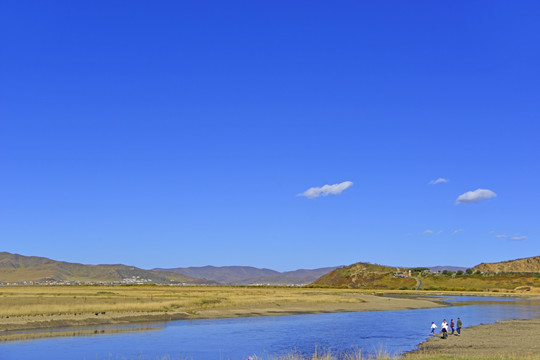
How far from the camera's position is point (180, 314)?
57.1 metres

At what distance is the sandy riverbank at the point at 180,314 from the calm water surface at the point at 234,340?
3.64 meters

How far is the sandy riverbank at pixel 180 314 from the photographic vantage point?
4547 centimetres

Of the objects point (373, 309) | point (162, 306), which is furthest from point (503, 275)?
point (162, 306)

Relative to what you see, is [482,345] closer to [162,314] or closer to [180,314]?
[180,314]

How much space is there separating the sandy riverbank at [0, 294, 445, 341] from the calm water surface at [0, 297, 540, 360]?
143 inches

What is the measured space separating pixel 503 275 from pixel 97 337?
15812 centimetres

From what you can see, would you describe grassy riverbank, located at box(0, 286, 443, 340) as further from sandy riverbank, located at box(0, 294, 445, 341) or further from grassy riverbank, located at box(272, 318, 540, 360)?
grassy riverbank, located at box(272, 318, 540, 360)

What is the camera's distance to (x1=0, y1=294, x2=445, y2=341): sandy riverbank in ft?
149

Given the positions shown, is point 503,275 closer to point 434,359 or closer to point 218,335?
point 218,335

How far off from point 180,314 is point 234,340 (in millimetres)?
18548

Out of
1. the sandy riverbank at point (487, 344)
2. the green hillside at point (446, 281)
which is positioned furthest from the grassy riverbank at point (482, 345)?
the green hillside at point (446, 281)

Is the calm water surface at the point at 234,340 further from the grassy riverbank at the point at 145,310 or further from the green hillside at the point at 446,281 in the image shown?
the green hillside at the point at 446,281

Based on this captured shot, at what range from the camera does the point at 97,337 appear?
132 feet

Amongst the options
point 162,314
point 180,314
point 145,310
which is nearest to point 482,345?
point 180,314
